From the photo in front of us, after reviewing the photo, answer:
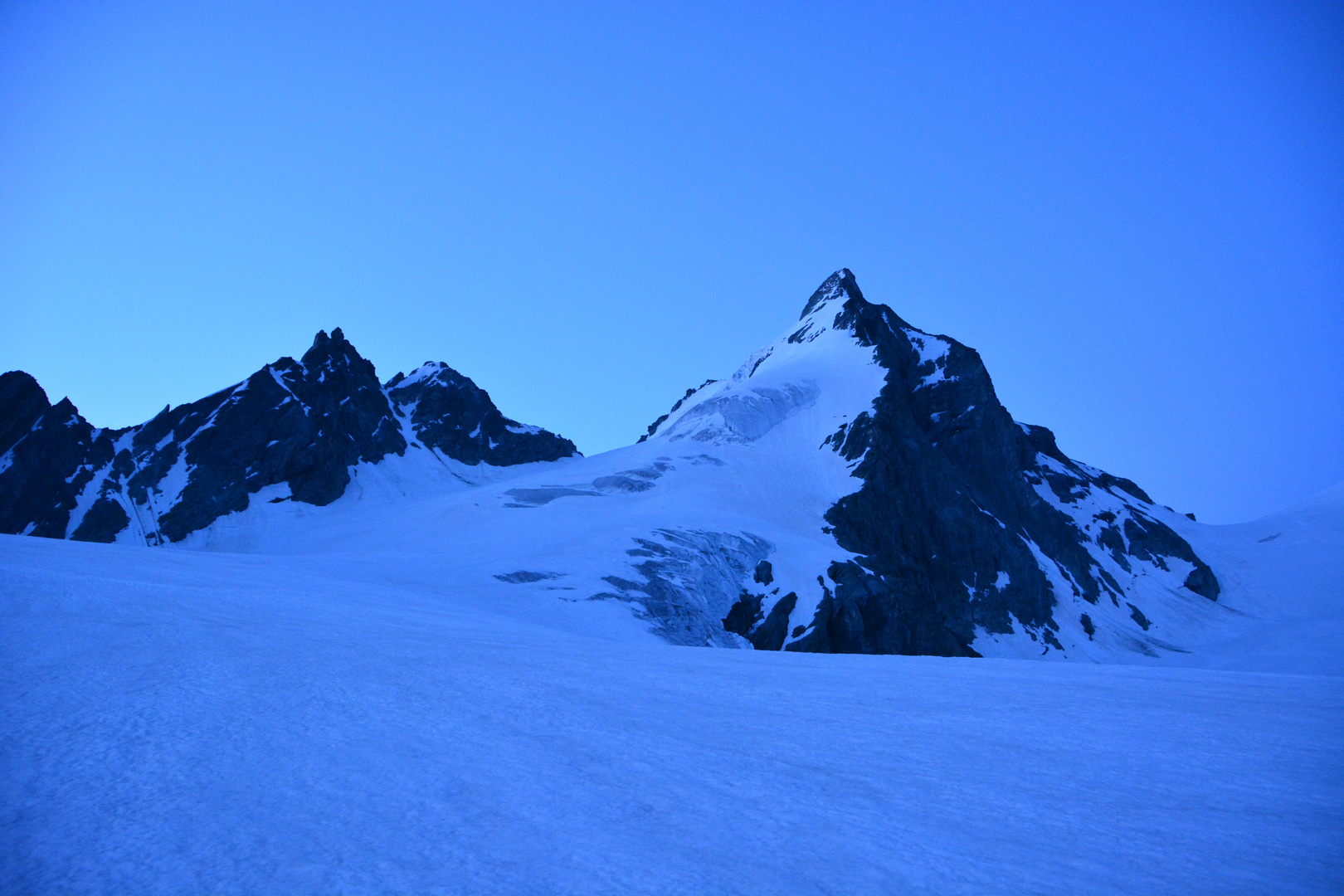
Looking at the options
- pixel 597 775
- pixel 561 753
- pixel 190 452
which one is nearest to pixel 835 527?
pixel 561 753

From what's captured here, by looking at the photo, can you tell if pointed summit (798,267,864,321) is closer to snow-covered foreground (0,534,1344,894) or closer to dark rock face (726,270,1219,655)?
dark rock face (726,270,1219,655)

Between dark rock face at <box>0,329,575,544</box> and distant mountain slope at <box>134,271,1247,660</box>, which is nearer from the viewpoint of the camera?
distant mountain slope at <box>134,271,1247,660</box>

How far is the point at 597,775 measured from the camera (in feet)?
17.3

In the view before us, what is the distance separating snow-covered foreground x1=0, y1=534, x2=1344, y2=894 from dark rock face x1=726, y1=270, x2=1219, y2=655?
30.1 meters

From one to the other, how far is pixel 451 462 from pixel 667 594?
250 ft

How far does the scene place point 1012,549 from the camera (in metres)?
67.3

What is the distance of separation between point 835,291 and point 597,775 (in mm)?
107097

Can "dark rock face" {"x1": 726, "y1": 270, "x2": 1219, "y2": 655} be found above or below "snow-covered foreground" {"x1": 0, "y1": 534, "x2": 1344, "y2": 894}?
above

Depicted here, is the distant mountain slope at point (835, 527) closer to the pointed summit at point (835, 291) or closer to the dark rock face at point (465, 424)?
the pointed summit at point (835, 291)

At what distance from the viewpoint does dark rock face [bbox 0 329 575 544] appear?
7000cm

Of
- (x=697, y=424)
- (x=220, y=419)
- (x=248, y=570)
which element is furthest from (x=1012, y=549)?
(x=220, y=419)

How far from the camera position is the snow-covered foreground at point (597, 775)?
3820 millimetres

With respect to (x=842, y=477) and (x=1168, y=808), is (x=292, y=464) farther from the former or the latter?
(x=1168, y=808)

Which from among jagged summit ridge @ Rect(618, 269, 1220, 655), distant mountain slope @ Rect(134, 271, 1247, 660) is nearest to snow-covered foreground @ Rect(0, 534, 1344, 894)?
distant mountain slope @ Rect(134, 271, 1247, 660)
